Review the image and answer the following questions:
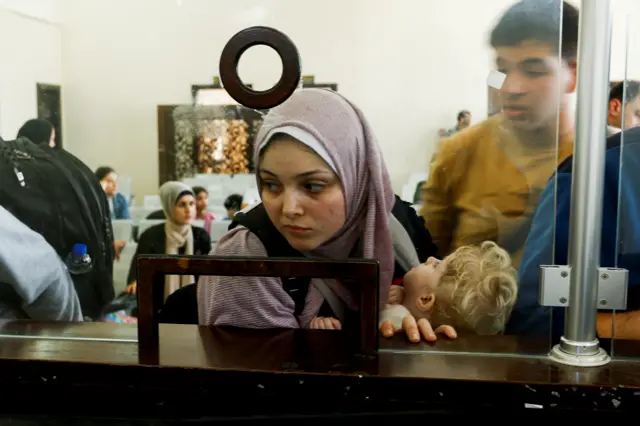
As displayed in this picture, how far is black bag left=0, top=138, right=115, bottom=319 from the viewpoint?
67cm

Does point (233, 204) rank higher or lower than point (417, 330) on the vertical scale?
higher

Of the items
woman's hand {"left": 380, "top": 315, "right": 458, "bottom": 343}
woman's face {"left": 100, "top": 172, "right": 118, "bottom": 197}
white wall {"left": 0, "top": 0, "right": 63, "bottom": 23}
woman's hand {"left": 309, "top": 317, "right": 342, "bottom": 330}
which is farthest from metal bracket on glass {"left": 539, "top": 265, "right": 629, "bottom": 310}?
white wall {"left": 0, "top": 0, "right": 63, "bottom": 23}

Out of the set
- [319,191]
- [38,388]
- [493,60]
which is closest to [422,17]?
[493,60]

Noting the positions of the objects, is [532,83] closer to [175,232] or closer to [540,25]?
[540,25]

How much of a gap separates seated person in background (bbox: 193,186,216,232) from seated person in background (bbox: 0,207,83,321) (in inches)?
6.4

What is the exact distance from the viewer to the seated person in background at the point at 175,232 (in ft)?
2.17

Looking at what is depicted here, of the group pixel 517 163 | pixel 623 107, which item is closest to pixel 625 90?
pixel 623 107

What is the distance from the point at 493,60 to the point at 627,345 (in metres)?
0.32

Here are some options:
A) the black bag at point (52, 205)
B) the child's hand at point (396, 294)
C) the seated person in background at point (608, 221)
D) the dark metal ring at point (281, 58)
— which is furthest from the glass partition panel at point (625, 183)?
the black bag at point (52, 205)

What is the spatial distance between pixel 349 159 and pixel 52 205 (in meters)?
0.33

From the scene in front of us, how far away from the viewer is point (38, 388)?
2.00 feet

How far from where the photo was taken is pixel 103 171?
0.66 meters

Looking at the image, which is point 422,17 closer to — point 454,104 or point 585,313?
point 454,104

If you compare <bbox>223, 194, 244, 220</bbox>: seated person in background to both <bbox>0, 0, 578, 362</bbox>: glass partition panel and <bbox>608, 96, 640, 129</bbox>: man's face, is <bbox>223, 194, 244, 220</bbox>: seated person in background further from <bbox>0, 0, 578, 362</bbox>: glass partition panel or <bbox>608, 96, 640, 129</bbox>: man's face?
<bbox>608, 96, 640, 129</bbox>: man's face
